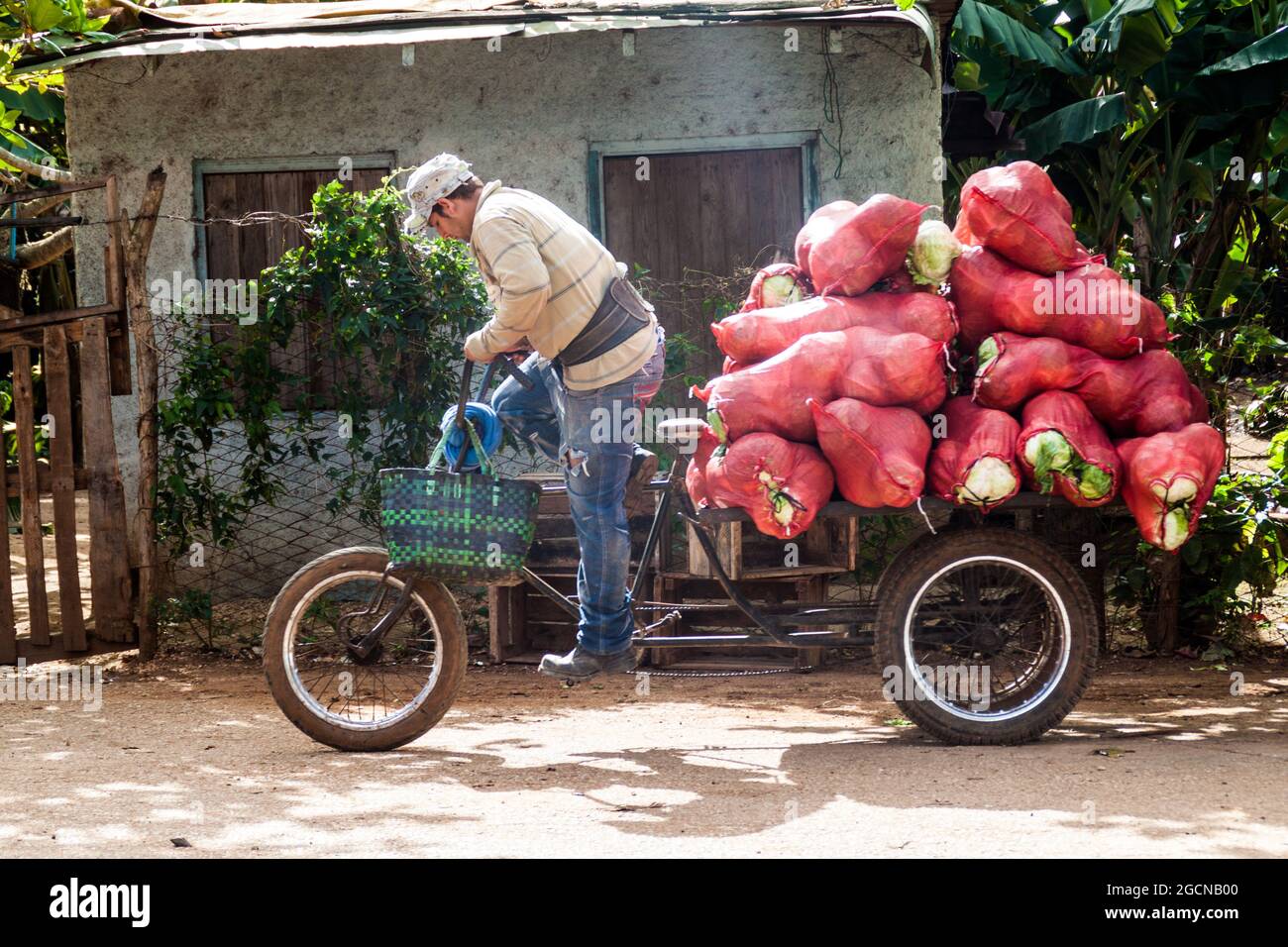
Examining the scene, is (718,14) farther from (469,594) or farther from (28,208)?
(28,208)

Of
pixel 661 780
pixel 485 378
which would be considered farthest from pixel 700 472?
pixel 661 780

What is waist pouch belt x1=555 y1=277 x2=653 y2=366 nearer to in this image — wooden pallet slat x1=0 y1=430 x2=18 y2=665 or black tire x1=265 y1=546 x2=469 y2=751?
black tire x1=265 y1=546 x2=469 y2=751

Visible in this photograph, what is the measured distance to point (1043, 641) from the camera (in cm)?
492

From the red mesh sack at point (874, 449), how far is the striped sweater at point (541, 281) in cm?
73

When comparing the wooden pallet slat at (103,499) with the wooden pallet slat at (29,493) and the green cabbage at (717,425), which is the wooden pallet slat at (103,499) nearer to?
the wooden pallet slat at (29,493)

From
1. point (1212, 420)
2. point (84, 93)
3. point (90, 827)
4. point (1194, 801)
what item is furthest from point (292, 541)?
point (1194, 801)

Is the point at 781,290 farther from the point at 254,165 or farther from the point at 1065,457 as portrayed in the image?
the point at 254,165

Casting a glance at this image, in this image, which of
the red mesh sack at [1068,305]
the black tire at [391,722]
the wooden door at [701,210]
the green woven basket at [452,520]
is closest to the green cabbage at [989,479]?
the red mesh sack at [1068,305]

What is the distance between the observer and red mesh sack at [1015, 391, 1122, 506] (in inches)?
179

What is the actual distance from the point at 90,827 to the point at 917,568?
280cm

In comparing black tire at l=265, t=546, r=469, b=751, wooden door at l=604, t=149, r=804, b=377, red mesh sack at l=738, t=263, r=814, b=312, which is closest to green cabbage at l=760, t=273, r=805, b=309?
red mesh sack at l=738, t=263, r=814, b=312

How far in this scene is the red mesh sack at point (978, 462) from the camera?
4551 mm

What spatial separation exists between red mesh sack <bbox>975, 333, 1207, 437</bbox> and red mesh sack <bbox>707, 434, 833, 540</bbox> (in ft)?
2.10

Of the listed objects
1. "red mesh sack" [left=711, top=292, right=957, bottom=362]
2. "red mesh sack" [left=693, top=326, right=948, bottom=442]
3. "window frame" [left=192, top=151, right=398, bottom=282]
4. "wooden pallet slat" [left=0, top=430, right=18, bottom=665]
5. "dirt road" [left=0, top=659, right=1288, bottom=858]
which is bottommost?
"dirt road" [left=0, top=659, right=1288, bottom=858]
